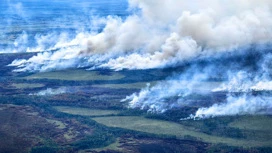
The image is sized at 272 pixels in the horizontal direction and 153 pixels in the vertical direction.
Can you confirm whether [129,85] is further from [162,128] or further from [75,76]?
[162,128]

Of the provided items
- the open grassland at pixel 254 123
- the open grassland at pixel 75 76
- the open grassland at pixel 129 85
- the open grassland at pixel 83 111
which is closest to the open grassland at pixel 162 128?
the open grassland at pixel 83 111

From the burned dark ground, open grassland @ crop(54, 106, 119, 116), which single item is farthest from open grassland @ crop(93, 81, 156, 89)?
open grassland @ crop(54, 106, 119, 116)

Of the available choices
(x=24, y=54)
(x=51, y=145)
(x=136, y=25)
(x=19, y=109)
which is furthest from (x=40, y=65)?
(x=51, y=145)

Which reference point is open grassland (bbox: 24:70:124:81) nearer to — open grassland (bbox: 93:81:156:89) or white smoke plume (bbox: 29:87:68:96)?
open grassland (bbox: 93:81:156:89)

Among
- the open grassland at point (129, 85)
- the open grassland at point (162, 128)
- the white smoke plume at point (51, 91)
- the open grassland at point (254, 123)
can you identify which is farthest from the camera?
the open grassland at point (129, 85)

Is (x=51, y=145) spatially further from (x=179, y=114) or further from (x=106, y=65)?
(x=106, y=65)

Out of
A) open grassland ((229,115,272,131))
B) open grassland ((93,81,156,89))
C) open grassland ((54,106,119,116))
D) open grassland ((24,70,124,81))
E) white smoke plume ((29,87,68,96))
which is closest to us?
open grassland ((229,115,272,131))

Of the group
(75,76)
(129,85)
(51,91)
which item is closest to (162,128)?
(129,85)

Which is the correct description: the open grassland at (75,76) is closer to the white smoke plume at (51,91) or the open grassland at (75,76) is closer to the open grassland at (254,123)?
the white smoke plume at (51,91)
